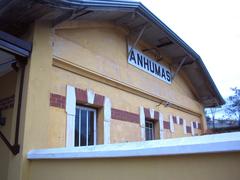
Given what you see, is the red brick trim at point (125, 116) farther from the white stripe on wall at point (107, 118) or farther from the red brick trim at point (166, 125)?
the red brick trim at point (166, 125)

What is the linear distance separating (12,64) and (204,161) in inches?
153

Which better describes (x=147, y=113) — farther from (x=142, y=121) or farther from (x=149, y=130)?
(x=149, y=130)

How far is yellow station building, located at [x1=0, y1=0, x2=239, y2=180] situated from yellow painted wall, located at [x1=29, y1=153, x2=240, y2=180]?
1.90ft

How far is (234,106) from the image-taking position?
72.5 ft

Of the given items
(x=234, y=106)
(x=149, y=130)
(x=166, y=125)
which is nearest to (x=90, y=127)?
(x=149, y=130)

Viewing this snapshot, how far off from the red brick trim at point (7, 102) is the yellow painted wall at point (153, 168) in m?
1.84

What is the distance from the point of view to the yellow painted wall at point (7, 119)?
466cm

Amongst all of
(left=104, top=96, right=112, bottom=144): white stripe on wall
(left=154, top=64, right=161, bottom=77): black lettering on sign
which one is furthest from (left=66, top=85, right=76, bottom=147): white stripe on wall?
(left=154, top=64, right=161, bottom=77): black lettering on sign

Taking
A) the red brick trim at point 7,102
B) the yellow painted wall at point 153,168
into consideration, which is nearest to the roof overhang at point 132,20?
the red brick trim at point 7,102

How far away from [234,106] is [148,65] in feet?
54.2

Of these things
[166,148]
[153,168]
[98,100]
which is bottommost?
[153,168]

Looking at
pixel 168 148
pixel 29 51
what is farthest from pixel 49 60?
pixel 168 148

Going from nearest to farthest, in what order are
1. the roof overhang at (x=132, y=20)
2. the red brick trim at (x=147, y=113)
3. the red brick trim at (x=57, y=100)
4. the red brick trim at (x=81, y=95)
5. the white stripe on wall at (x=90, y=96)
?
the roof overhang at (x=132, y=20) < the red brick trim at (x=57, y=100) < the red brick trim at (x=81, y=95) < the white stripe on wall at (x=90, y=96) < the red brick trim at (x=147, y=113)

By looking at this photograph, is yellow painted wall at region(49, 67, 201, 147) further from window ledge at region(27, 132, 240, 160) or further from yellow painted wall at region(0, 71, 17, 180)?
window ledge at region(27, 132, 240, 160)
